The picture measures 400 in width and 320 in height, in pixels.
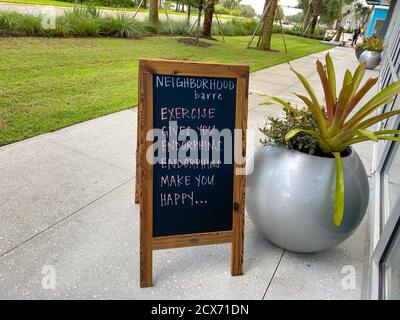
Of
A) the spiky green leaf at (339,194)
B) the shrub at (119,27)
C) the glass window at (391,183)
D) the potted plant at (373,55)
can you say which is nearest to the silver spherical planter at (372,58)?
the potted plant at (373,55)

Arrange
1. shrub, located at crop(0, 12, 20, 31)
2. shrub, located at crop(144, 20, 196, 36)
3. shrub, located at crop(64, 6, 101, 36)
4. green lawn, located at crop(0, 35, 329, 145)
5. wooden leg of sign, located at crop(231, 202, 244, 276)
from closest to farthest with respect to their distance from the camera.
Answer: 1. wooden leg of sign, located at crop(231, 202, 244, 276)
2. green lawn, located at crop(0, 35, 329, 145)
3. shrub, located at crop(0, 12, 20, 31)
4. shrub, located at crop(64, 6, 101, 36)
5. shrub, located at crop(144, 20, 196, 36)

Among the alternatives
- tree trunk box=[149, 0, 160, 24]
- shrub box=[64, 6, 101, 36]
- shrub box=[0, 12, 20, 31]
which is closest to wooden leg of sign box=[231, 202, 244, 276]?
shrub box=[0, 12, 20, 31]

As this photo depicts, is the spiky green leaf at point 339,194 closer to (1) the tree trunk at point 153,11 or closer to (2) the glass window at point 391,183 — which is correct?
(2) the glass window at point 391,183

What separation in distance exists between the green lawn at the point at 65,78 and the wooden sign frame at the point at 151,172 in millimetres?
2537

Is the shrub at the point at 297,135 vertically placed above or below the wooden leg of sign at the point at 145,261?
above

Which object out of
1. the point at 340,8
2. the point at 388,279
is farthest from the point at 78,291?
the point at 340,8

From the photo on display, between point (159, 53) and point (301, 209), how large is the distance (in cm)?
894

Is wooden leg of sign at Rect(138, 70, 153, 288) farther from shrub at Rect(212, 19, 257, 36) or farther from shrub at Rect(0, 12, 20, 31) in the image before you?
shrub at Rect(212, 19, 257, 36)

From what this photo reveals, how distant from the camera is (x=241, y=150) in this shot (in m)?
1.99

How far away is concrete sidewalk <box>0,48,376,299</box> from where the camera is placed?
6.36 ft

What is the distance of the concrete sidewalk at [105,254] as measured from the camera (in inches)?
76.3

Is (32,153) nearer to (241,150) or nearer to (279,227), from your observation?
(241,150)

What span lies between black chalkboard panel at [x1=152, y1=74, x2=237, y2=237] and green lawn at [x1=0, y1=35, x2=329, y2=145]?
2.57 m

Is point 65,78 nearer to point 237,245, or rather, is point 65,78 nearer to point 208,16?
point 237,245
